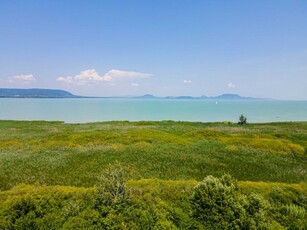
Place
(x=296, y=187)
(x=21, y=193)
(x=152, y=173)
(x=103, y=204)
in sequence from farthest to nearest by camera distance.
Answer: (x=152, y=173), (x=296, y=187), (x=21, y=193), (x=103, y=204)

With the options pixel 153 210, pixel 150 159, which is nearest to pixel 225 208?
pixel 153 210

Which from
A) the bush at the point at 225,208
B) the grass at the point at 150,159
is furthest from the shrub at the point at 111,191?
the grass at the point at 150,159

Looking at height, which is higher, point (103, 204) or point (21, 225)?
point (103, 204)

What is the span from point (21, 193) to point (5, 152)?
16.6m

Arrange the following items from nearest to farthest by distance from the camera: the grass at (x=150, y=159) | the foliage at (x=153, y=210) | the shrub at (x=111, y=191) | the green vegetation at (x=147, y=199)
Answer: the foliage at (x=153, y=210) → the green vegetation at (x=147, y=199) → the shrub at (x=111, y=191) → the grass at (x=150, y=159)

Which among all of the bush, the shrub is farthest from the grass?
the bush

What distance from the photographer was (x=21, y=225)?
35.0 feet

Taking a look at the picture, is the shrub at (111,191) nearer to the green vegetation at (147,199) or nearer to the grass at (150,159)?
the green vegetation at (147,199)

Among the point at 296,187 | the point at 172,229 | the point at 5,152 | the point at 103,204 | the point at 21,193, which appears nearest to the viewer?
the point at 172,229

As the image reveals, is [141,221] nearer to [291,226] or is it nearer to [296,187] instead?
[291,226]

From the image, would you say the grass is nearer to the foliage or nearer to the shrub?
the foliage

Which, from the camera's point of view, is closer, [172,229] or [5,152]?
[172,229]

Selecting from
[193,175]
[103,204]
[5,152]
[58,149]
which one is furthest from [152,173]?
[5,152]

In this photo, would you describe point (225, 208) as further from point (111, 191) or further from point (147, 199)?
point (111, 191)
